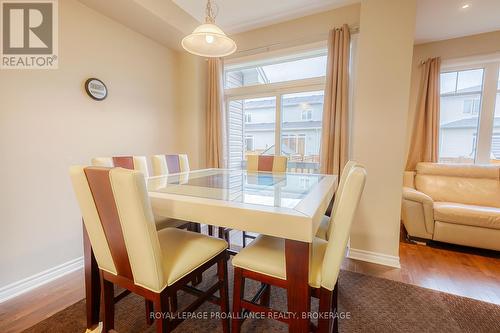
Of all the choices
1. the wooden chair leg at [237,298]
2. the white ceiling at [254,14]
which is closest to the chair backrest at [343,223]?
the wooden chair leg at [237,298]

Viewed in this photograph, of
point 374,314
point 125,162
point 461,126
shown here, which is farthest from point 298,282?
point 461,126

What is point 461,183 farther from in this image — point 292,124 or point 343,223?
point 343,223

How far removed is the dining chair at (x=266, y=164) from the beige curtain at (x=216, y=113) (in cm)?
79

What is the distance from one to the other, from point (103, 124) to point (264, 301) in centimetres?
240

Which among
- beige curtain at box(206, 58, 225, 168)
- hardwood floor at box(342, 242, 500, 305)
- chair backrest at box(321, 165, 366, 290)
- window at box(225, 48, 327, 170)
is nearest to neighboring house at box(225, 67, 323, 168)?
window at box(225, 48, 327, 170)

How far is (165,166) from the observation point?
2.22 m

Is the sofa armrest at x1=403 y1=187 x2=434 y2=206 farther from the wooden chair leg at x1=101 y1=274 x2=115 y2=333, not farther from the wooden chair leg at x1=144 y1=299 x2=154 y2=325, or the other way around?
the wooden chair leg at x1=101 y1=274 x2=115 y2=333

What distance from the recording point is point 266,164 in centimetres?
254

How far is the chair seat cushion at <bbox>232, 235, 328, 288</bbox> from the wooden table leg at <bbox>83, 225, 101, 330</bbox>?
2.89 feet

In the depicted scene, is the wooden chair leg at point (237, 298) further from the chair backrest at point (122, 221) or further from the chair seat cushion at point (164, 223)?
the chair seat cushion at point (164, 223)

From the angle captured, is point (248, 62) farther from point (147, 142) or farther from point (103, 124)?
point (103, 124)

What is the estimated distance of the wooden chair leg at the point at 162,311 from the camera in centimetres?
94

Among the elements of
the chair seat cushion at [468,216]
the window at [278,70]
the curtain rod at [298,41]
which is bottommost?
the chair seat cushion at [468,216]

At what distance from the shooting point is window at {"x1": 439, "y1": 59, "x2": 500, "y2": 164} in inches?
118
